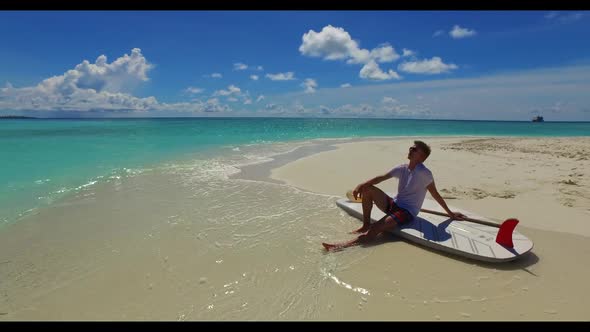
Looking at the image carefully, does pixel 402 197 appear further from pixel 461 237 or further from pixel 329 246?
pixel 329 246

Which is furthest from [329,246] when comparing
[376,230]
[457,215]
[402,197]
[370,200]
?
[457,215]

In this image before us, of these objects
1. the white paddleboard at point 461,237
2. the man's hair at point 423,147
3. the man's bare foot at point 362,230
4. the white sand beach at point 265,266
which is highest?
the man's hair at point 423,147

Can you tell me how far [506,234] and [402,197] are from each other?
1.48 metres

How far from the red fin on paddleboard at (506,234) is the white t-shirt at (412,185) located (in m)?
1.13

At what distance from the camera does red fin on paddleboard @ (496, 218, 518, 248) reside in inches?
162

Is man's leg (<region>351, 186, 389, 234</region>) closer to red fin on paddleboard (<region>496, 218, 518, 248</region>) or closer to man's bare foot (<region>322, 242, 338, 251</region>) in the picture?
man's bare foot (<region>322, 242, 338, 251</region>)

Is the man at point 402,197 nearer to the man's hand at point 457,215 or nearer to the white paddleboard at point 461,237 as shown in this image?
the man's hand at point 457,215

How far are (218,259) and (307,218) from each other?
83.3 inches

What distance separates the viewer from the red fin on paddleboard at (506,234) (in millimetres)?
4117

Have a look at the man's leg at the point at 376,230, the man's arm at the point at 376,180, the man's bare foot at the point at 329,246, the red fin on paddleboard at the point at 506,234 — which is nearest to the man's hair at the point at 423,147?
the man's arm at the point at 376,180

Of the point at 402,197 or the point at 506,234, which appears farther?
the point at 402,197

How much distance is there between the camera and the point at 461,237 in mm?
4520
